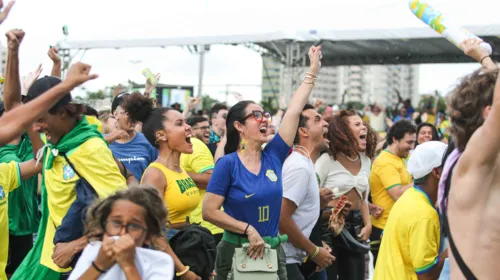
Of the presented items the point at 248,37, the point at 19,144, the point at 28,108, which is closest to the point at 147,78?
the point at 19,144

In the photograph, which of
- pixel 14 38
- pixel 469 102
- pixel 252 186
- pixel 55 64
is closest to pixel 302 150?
pixel 252 186

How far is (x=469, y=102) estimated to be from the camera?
292 cm

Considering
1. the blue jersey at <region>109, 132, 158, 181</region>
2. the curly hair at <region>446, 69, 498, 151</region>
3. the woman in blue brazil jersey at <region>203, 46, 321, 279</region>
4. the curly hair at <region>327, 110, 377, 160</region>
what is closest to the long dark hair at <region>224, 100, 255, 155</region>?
the woman in blue brazil jersey at <region>203, 46, 321, 279</region>

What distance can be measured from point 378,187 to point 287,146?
2.87m

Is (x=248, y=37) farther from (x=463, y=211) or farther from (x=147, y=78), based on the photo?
(x=463, y=211)

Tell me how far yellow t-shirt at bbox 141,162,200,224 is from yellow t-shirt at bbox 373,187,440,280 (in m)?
1.33

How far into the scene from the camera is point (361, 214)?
680 centimetres

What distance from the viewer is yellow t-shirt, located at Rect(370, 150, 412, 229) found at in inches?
300

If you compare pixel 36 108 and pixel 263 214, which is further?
pixel 263 214

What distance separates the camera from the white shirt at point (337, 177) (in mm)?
6684

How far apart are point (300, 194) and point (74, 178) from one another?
2.01 meters

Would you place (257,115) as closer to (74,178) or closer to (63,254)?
(74,178)

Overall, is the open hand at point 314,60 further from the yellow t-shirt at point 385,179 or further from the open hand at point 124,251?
A: the yellow t-shirt at point 385,179

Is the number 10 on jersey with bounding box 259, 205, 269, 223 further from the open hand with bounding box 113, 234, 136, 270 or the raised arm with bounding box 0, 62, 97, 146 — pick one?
the raised arm with bounding box 0, 62, 97, 146
